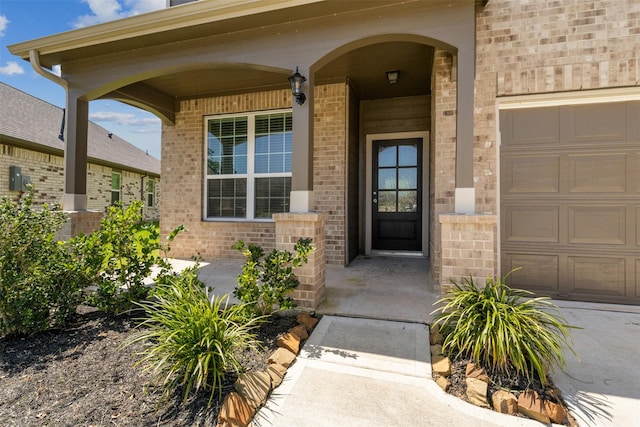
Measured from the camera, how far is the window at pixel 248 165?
549 centimetres

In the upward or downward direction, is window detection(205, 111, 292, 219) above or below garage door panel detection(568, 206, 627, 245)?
above

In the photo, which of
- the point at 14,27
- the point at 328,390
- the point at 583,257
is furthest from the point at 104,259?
the point at 14,27

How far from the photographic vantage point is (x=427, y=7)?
298cm

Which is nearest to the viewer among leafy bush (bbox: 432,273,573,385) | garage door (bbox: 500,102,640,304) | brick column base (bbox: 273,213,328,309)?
leafy bush (bbox: 432,273,573,385)

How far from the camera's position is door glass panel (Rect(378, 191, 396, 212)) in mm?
5911

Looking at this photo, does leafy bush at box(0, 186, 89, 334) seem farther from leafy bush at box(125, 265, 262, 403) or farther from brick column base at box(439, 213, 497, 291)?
brick column base at box(439, 213, 497, 291)

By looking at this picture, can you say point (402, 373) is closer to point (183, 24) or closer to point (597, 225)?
point (597, 225)

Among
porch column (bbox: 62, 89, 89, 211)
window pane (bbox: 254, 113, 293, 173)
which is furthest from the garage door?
porch column (bbox: 62, 89, 89, 211)

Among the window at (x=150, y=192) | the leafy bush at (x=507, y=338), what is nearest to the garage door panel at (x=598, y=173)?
the leafy bush at (x=507, y=338)

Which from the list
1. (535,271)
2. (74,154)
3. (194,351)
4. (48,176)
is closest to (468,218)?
(535,271)

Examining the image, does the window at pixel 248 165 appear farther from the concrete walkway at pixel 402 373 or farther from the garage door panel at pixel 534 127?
the garage door panel at pixel 534 127

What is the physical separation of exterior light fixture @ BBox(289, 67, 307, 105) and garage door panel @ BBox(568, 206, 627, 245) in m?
3.15

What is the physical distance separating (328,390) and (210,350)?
2.59 ft

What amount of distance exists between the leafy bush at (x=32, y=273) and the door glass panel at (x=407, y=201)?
4.85m
